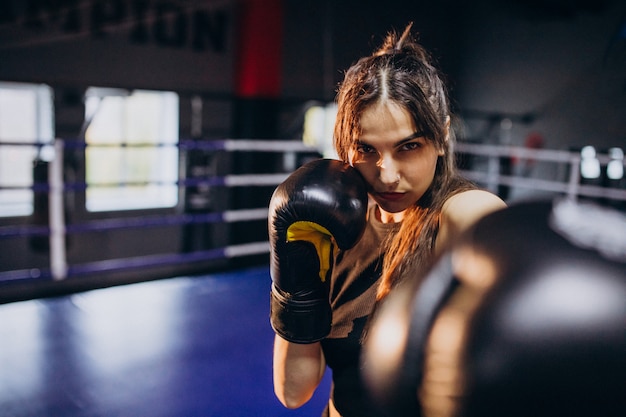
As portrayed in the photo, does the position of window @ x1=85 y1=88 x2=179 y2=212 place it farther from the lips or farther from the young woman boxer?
the lips

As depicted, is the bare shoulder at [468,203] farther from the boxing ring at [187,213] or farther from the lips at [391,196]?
the boxing ring at [187,213]

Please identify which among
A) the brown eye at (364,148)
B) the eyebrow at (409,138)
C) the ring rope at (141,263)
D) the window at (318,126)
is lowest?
the ring rope at (141,263)

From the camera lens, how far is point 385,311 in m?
0.43

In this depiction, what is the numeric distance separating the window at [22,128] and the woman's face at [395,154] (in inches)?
143

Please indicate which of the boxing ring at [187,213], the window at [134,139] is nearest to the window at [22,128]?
the boxing ring at [187,213]

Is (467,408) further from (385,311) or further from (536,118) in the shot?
(536,118)

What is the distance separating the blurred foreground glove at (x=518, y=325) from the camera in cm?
35

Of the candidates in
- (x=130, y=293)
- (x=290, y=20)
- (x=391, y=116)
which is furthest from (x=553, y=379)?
(x=290, y=20)

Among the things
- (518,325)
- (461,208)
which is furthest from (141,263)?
(518,325)

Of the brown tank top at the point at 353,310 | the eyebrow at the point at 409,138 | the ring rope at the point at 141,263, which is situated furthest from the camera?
the ring rope at the point at 141,263

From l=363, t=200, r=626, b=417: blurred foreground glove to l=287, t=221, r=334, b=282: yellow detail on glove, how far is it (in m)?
0.45

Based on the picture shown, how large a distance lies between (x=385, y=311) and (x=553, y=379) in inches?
5.2

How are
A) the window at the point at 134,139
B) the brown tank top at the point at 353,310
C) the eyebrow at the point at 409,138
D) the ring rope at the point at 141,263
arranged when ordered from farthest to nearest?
the window at the point at 134,139 → the ring rope at the point at 141,263 → the brown tank top at the point at 353,310 → the eyebrow at the point at 409,138

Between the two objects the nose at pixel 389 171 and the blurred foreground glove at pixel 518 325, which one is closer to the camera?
the blurred foreground glove at pixel 518 325
